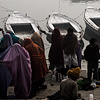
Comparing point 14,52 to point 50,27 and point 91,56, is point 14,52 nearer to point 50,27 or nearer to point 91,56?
point 91,56

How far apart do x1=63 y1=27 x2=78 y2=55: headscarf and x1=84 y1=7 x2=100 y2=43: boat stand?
5.86m

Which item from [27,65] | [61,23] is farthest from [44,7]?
[27,65]

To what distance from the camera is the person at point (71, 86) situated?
513 cm

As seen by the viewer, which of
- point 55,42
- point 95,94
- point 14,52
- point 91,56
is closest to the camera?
point 14,52

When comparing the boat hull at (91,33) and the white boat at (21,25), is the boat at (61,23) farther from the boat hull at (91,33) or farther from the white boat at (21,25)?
the white boat at (21,25)

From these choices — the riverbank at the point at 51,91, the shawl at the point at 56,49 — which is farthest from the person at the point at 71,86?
the shawl at the point at 56,49

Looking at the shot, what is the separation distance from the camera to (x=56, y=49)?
790 centimetres

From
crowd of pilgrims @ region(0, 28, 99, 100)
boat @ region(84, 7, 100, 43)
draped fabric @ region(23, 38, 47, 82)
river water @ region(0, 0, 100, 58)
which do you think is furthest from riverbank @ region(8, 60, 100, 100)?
river water @ region(0, 0, 100, 58)

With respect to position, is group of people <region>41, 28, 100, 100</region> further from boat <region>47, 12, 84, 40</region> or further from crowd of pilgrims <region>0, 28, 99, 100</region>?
boat <region>47, 12, 84, 40</region>

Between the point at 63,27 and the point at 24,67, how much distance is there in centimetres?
806

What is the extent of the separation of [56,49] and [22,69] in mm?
1913

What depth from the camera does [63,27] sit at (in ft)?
46.1

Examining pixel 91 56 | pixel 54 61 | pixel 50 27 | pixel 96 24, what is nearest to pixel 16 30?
pixel 50 27

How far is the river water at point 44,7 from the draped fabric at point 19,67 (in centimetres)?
1266
